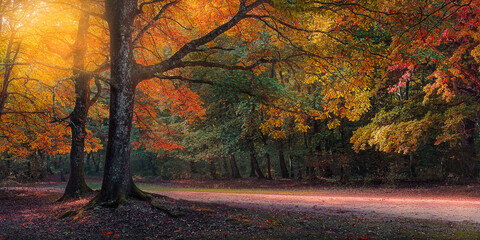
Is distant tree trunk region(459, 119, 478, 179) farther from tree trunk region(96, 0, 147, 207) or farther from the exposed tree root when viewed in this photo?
the exposed tree root

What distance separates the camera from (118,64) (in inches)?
306

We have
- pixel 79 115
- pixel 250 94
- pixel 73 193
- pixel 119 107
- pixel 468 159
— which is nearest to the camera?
pixel 119 107

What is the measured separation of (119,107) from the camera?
764 centimetres

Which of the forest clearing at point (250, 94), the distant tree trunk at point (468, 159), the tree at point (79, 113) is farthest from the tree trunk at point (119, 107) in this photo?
the distant tree trunk at point (468, 159)

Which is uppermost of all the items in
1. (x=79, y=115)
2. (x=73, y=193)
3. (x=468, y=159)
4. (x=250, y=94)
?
(x=250, y=94)

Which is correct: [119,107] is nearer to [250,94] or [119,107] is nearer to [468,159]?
[250,94]

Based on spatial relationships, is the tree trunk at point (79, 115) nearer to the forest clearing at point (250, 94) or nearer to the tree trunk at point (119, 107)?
the forest clearing at point (250, 94)

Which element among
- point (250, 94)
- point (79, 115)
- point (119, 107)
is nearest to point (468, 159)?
point (250, 94)

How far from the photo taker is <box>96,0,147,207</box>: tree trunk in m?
7.54

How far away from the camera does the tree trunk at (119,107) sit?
754 cm

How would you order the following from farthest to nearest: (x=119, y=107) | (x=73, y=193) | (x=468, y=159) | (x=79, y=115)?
1. (x=468, y=159)
2. (x=79, y=115)
3. (x=73, y=193)
4. (x=119, y=107)

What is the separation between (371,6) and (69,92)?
1236cm

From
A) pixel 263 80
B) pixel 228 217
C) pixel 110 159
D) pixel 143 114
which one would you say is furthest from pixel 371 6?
pixel 143 114

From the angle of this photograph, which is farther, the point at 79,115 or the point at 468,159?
the point at 468,159
